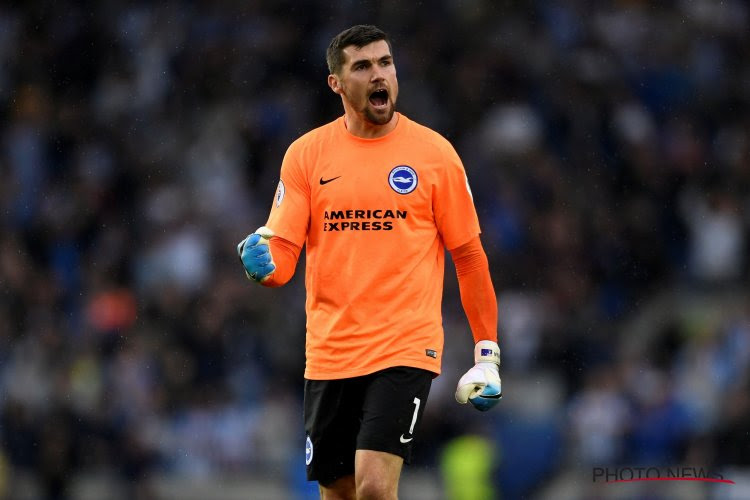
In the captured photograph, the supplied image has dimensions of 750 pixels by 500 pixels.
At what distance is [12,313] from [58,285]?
2.15ft

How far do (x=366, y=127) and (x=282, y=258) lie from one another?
2.41 ft

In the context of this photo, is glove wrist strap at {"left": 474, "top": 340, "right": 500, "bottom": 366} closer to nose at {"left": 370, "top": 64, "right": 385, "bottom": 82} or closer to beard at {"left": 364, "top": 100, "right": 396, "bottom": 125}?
beard at {"left": 364, "top": 100, "right": 396, "bottom": 125}

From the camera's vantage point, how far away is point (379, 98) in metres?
6.39

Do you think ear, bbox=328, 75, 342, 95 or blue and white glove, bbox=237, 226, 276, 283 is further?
ear, bbox=328, 75, 342, 95

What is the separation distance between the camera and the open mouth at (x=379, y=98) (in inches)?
251

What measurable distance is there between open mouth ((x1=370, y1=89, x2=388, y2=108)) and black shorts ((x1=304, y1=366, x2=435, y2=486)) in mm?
1212

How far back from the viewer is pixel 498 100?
1455cm

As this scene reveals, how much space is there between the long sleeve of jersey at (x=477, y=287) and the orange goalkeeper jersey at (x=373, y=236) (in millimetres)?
73

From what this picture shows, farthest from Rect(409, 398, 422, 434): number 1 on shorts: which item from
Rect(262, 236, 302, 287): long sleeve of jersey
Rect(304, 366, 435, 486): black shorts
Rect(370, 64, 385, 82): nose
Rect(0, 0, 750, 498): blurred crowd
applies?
Rect(0, 0, 750, 498): blurred crowd

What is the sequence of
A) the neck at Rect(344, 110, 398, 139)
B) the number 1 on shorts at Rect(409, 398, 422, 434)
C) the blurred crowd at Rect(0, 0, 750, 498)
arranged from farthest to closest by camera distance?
the blurred crowd at Rect(0, 0, 750, 498)
the neck at Rect(344, 110, 398, 139)
the number 1 on shorts at Rect(409, 398, 422, 434)

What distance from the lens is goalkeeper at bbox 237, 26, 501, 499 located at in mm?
6250

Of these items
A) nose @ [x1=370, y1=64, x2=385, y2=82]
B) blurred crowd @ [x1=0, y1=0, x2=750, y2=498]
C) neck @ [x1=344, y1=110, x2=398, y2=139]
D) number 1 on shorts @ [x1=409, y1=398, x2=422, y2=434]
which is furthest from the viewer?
blurred crowd @ [x1=0, y1=0, x2=750, y2=498]

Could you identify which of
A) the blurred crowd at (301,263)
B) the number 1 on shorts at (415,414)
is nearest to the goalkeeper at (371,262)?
the number 1 on shorts at (415,414)

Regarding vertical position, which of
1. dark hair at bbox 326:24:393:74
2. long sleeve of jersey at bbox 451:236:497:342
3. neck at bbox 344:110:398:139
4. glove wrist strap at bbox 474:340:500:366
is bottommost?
glove wrist strap at bbox 474:340:500:366
